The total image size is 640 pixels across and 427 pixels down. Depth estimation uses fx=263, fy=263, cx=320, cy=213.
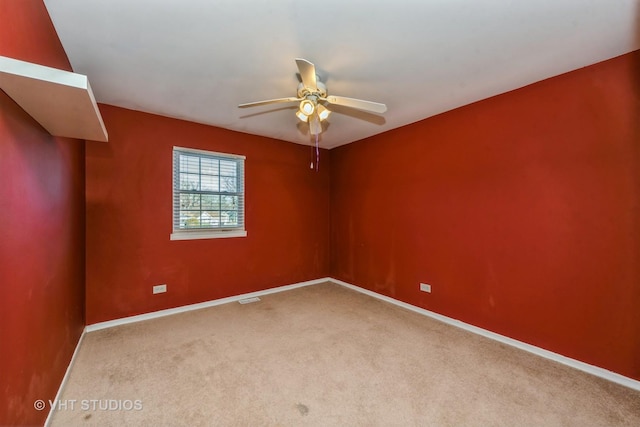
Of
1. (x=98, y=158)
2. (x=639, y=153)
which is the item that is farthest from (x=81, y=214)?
(x=639, y=153)

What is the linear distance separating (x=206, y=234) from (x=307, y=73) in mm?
2588

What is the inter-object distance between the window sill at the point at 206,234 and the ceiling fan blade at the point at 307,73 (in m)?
2.45

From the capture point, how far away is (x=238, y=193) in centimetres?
388

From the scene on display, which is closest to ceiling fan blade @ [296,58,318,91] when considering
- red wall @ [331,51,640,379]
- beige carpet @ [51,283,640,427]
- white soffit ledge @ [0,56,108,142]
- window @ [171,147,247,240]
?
white soffit ledge @ [0,56,108,142]

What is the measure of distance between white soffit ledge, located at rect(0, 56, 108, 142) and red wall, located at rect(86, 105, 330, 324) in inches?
59.6

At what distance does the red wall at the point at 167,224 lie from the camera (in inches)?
114

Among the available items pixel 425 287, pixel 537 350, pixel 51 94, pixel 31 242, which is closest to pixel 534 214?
pixel 537 350

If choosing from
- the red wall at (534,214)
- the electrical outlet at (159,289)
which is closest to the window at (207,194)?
the electrical outlet at (159,289)

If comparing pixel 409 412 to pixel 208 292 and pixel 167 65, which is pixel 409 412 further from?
pixel 167 65

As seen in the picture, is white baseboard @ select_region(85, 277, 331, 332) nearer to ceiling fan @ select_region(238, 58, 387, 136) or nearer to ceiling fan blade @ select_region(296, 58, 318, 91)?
ceiling fan @ select_region(238, 58, 387, 136)

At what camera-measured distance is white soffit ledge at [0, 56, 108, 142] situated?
1.01 meters

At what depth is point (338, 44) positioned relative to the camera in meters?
1.89

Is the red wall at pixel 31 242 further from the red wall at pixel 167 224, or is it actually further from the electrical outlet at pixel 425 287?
the electrical outlet at pixel 425 287

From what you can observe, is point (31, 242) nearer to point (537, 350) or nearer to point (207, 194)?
point (207, 194)
